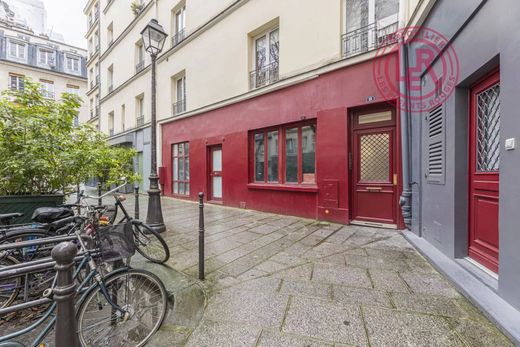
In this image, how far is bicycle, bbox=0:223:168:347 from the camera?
191 cm

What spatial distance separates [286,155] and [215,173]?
3297 mm

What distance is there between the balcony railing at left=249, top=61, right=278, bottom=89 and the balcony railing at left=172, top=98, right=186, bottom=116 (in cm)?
422

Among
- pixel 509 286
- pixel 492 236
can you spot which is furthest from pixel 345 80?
pixel 509 286

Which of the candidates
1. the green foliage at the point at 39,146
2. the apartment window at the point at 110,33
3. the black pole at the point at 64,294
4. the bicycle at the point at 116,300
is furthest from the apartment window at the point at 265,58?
the apartment window at the point at 110,33

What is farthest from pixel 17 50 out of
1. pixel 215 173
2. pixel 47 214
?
pixel 47 214

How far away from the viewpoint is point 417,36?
4.53 meters

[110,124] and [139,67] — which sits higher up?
[139,67]

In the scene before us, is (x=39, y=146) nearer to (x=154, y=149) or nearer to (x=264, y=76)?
(x=154, y=149)

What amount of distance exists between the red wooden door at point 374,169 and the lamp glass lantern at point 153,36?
4.72 meters

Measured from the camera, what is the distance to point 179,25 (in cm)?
1088

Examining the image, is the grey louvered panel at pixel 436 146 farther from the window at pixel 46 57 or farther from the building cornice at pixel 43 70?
the window at pixel 46 57

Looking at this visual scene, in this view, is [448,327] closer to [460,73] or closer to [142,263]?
[460,73]

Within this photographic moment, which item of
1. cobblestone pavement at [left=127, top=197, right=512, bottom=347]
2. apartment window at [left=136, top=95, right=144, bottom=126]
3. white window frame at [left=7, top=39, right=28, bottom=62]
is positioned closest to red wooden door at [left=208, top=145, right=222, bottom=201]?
A: cobblestone pavement at [left=127, top=197, right=512, bottom=347]

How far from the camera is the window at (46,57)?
2447 centimetres
